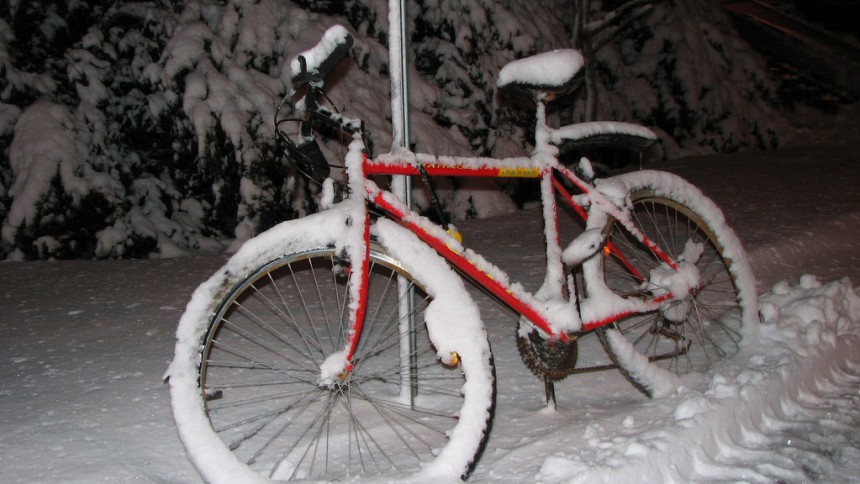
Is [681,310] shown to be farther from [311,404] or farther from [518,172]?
[311,404]

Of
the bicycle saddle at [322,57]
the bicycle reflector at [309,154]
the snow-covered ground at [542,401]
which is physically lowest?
the snow-covered ground at [542,401]

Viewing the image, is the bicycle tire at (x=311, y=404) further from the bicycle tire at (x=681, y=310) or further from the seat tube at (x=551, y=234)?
the bicycle tire at (x=681, y=310)

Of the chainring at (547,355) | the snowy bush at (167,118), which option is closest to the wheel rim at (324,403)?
the chainring at (547,355)

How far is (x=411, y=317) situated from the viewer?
2746 millimetres

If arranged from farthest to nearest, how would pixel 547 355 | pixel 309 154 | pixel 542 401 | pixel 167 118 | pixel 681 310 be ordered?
pixel 167 118
pixel 681 310
pixel 542 401
pixel 547 355
pixel 309 154

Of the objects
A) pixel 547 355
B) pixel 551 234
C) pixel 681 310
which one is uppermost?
pixel 551 234

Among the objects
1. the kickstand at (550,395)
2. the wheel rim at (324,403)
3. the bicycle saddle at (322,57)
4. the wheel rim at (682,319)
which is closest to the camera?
the bicycle saddle at (322,57)

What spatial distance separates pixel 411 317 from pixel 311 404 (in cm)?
54

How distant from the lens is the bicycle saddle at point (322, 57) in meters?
2.15

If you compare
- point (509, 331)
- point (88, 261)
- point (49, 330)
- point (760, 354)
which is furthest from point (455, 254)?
point (88, 261)

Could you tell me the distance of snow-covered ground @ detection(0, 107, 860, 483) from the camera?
2.43 metres

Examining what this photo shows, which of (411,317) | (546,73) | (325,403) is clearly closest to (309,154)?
(411,317)

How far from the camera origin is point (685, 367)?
3258mm

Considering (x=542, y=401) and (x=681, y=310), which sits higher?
(x=681, y=310)
